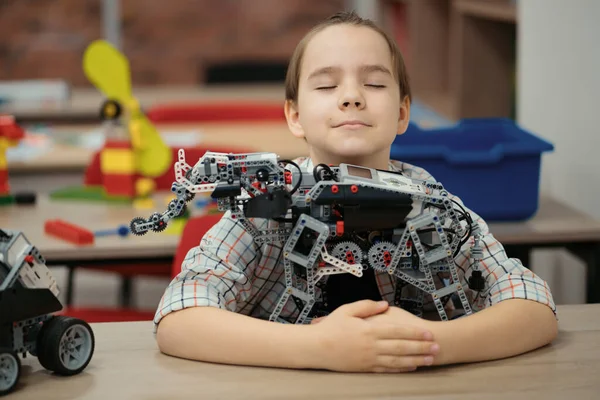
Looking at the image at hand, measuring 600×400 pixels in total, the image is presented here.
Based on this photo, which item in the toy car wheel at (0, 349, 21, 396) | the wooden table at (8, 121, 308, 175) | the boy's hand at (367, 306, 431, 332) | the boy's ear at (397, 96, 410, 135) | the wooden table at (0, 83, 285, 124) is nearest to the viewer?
the toy car wheel at (0, 349, 21, 396)

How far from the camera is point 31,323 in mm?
1113

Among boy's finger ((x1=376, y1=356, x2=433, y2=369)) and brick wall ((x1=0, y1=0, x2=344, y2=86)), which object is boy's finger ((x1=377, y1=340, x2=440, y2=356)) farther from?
brick wall ((x1=0, y1=0, x2=344, y2=86))

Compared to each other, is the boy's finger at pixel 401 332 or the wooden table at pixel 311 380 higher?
the boy's finger at pixel 401 332

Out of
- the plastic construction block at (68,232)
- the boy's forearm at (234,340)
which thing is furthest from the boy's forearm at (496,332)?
the plastic construction block at (68,232)

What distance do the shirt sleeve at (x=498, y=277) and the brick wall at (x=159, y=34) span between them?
13.8 feet

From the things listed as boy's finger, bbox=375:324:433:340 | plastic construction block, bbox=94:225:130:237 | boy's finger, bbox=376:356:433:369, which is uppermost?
boy's finger, bbox=375:324:433:340

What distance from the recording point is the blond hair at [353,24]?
4.53 feet

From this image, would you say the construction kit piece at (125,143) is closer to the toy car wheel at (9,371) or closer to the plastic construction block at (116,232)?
the plastic construction block at (116,232)

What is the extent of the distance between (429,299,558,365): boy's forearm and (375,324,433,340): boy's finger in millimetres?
17

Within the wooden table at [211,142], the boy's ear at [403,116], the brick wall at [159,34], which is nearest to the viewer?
the boy's ear at [403,116]

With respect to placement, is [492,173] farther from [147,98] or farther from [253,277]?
[147,98]

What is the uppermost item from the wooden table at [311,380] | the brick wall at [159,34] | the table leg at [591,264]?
the brick wall at [159,34]

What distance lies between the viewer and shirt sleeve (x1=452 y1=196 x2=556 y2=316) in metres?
1.26

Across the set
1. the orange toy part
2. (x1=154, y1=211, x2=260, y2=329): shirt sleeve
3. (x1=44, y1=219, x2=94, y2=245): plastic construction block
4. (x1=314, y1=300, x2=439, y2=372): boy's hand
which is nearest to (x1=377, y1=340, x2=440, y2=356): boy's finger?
(x1=314, y1=300, x2=439, y2=372): boy's hand
